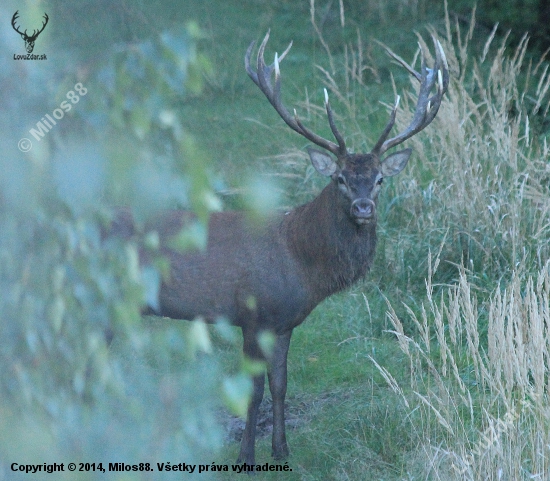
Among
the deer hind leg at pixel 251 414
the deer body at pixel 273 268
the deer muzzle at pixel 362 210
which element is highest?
the deer muzzle at pixel 362 210

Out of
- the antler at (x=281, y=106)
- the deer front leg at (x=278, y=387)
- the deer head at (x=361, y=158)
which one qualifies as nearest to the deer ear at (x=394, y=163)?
the deer head at (x=361, y=158)

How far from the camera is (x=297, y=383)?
19.7 ft

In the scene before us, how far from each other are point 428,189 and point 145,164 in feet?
18.2

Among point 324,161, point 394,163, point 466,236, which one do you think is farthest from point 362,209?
point 466,236

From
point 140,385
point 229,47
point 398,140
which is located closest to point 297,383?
point 398,140

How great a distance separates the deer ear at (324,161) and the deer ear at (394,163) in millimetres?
392

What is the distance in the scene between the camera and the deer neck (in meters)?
5.21

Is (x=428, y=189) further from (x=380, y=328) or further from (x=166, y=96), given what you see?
(x=166, y=96)

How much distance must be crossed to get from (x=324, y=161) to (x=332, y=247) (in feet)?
1.71

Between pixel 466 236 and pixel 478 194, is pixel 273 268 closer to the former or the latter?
pixel 466 236

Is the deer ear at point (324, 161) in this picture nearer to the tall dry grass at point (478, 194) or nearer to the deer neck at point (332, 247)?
the deer neck at point (332, 247)

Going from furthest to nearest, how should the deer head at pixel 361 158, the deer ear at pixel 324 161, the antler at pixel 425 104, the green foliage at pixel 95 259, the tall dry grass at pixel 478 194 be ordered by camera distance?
1. the tall dry grass at pixel 478 194
2. the antler at pixel 425 104
3. the deer ear at pixel 324 161
4. the deer head at pixel 361 158
5. the green foliage at pixel 95 259

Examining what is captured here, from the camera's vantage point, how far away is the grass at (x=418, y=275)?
4.20 meters

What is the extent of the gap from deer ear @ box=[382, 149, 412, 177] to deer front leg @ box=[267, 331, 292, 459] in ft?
3.95
